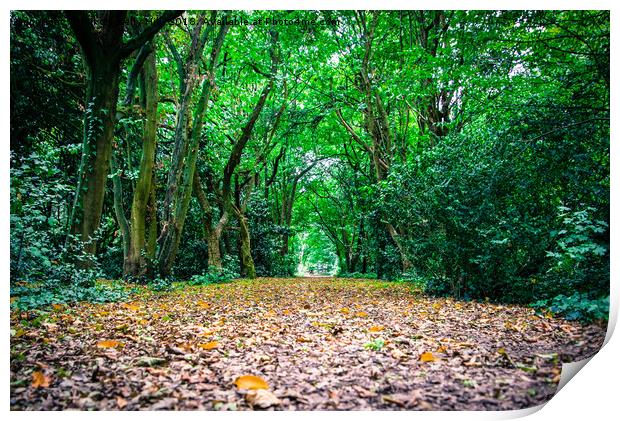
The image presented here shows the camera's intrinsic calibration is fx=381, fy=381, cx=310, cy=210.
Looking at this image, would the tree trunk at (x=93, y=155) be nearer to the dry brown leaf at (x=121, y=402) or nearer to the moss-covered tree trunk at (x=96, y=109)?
the moss-covered tree trunk at (x=96, y=109)

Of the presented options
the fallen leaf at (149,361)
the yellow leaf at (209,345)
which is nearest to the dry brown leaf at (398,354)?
the yellow leaf at (209,345)

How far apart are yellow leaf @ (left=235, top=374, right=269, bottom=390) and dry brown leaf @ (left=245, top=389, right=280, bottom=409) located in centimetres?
4

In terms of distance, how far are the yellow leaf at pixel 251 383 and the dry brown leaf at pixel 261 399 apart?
0.04 metres

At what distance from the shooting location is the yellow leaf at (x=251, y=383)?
2.29m

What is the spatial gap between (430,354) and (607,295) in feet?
6.42

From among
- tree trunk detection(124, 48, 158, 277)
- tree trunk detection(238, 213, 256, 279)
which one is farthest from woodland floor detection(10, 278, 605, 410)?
tree trunk detection(238, 213, 256, 279)

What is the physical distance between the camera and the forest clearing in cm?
248

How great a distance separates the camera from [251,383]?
90.8 inches

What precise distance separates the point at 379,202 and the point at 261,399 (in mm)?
4804

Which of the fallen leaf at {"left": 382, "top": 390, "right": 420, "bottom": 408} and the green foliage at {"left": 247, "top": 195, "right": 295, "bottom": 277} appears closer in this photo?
the fallen leaf at {"left": 382, "top": 390, "right": 420, "bottom": 408}

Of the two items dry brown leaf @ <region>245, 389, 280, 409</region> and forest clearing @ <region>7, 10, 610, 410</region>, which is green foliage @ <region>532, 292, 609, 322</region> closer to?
forest clearing @ <region>7, 10, 610, 410</region>

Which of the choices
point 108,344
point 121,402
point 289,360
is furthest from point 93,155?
point 289,360

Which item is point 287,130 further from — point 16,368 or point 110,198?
point 16,368
